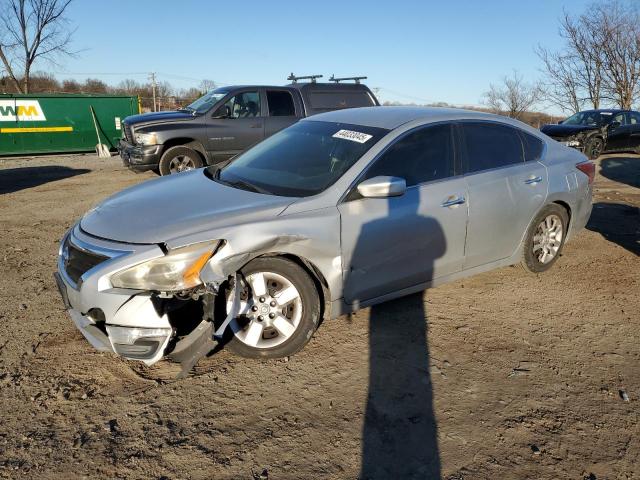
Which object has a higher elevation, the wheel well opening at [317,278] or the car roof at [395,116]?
the car roof at [395,116]

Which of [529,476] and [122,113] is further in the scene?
[122,113]

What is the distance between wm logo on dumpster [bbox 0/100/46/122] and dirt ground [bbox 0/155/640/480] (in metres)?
13.0

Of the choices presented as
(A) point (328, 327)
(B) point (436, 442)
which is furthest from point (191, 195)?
(B) point (436, 442)

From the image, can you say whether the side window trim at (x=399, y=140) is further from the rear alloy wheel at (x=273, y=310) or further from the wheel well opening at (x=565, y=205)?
the wheel well opening at (x=565, y=205)

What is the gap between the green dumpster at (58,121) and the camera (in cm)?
1515

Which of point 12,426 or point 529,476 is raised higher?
point 12,426

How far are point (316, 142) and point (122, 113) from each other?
15.0 metres

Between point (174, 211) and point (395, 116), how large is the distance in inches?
79.2

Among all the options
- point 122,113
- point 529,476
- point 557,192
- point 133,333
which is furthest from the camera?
point 122,113

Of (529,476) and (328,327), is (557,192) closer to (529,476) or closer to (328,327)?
(328,327)

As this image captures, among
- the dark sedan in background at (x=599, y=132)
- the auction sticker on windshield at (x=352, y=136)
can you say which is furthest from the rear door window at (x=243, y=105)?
the dark sedan in background at (x=599, y=132)

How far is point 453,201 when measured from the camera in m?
3.97

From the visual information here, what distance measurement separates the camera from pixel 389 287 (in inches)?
147

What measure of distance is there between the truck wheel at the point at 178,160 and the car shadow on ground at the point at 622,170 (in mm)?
9347
